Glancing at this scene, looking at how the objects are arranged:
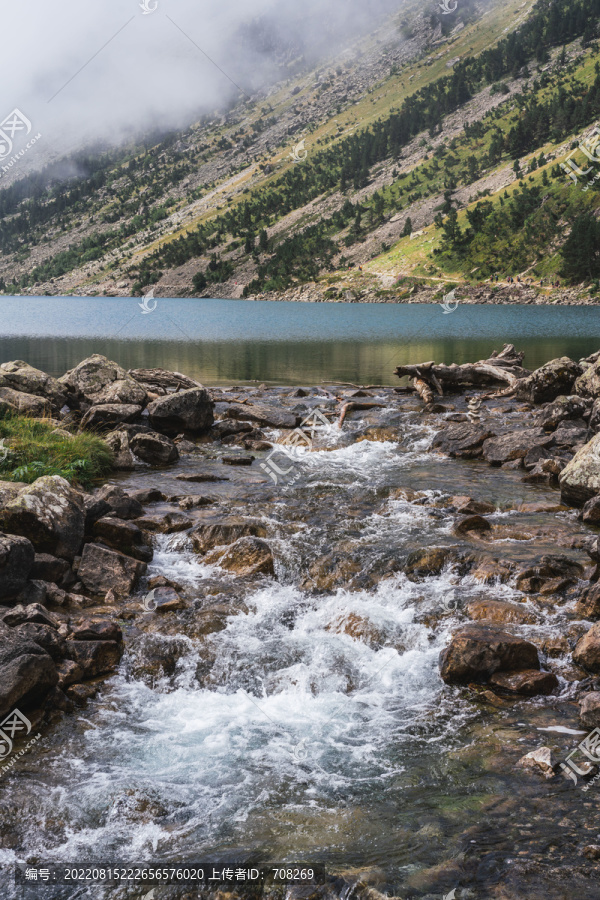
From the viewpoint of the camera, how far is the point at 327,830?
651 centimetres

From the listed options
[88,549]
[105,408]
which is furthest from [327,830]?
[105,408]

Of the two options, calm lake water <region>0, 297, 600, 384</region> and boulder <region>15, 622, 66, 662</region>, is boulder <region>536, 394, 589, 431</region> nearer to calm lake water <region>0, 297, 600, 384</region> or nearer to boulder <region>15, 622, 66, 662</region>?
calm lake water <region>0, 297, 600, 384</region>

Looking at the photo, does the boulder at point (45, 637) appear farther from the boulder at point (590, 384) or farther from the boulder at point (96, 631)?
the boulder at point (590, 384)

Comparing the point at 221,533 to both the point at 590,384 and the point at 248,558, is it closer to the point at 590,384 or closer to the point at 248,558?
the point at 248,558

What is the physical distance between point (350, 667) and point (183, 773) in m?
3.33

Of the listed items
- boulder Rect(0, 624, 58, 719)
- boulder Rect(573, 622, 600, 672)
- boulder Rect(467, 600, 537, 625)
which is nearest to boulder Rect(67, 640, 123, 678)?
boulder Rect(0, 624, 58, 719)

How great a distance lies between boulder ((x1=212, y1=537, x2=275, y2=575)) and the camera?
13.1 m

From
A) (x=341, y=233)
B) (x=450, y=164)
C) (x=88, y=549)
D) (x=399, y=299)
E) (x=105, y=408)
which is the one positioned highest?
(x=450, y=164)

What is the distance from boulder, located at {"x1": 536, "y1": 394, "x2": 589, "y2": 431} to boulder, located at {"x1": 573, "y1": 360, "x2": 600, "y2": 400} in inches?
70.4

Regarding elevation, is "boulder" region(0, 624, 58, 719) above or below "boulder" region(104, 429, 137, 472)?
below

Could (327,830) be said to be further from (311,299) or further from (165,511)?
(311,299)

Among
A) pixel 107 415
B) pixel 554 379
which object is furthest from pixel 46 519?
pixel 554 379

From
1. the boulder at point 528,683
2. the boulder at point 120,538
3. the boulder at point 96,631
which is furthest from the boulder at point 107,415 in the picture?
the boulder at point 528,683

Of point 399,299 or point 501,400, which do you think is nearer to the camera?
point 501,400
